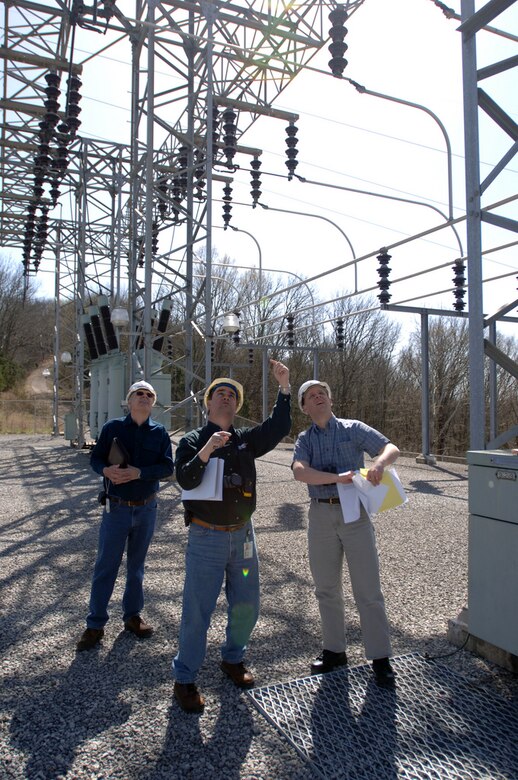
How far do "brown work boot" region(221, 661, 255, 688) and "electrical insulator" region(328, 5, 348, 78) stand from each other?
790 cm

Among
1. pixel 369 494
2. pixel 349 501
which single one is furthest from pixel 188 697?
pixel 369 494

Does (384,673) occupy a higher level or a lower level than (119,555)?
lower

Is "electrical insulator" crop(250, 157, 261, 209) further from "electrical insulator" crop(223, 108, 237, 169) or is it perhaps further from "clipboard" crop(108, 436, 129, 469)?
"clipboard" crop(108, 436, 129, 469)

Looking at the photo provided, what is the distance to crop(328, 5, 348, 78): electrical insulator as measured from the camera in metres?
8.26

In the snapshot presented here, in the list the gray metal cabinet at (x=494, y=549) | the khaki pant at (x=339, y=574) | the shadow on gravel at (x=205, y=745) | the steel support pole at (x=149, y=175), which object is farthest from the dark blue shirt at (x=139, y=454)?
the steel support pole at (x=149, y=175)

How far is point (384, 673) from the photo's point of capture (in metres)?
3.43

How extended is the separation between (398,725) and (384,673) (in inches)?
16.5

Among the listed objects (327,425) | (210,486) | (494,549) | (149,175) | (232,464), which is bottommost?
(494,549)

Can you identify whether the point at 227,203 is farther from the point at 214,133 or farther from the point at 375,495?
the point at 375,495

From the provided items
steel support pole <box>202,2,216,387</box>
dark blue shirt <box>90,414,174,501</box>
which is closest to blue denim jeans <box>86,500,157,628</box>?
dark blue shirt <box>90,414,174,501</box>

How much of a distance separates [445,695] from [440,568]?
2659 mm

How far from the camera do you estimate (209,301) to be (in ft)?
→ 32.9

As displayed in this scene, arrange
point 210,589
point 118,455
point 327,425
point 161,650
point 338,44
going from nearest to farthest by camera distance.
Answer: point 210,589 < point 327,425 < point 161,650 < point 118,455 < point 338,44

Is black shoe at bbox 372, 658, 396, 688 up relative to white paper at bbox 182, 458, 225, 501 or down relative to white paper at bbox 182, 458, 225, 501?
down
